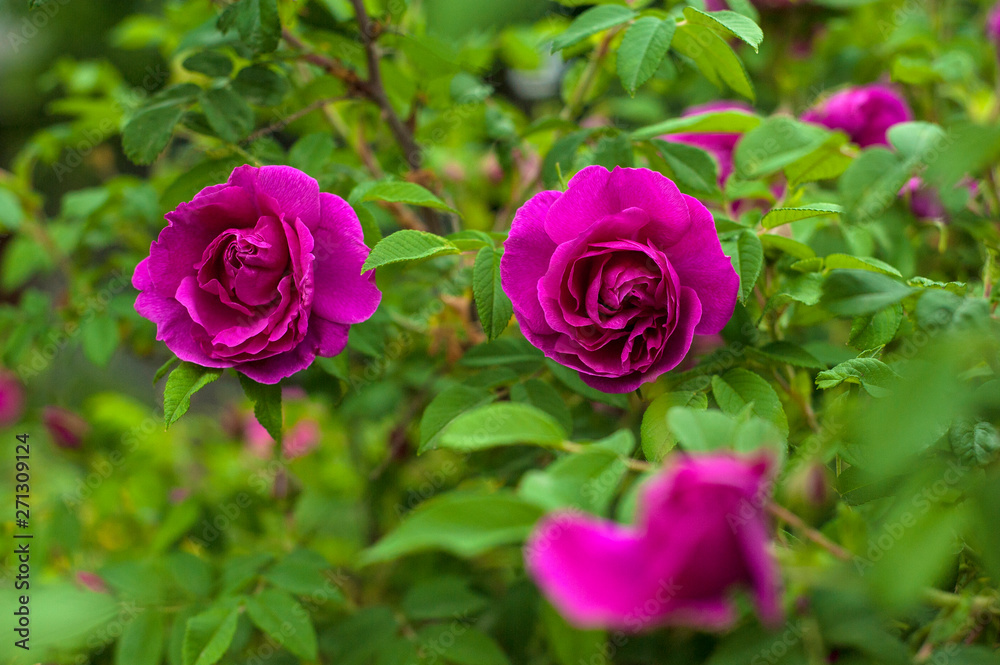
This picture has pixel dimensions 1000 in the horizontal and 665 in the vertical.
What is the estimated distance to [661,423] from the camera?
49 cm

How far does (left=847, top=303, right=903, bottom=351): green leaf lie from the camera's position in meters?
0.50

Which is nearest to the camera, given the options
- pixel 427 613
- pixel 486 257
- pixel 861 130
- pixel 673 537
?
pixel 673 537

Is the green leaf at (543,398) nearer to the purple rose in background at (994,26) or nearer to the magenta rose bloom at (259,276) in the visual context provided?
the magenta rose bloom at (259,276)

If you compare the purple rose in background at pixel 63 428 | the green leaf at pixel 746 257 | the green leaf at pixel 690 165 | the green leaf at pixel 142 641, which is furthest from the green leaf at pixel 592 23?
the purple rose in background at pixel 63 428

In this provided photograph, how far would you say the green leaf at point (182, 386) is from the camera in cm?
51

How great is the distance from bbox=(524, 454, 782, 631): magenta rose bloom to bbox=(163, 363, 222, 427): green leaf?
1.08ft

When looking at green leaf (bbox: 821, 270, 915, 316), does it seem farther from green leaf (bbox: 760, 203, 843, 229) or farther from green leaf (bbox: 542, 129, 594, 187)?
green leaf (bbox: 542, 129, 594, 187)

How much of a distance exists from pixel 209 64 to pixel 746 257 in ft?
1.76

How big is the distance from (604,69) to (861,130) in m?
0.30

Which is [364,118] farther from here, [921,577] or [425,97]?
[921,577]

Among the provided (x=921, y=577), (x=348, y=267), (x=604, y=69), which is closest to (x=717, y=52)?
(x=604, y=69)

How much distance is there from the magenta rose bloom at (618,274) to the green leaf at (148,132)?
375mm

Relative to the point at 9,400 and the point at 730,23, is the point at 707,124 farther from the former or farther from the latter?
the point at 9,400

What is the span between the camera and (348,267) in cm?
54
